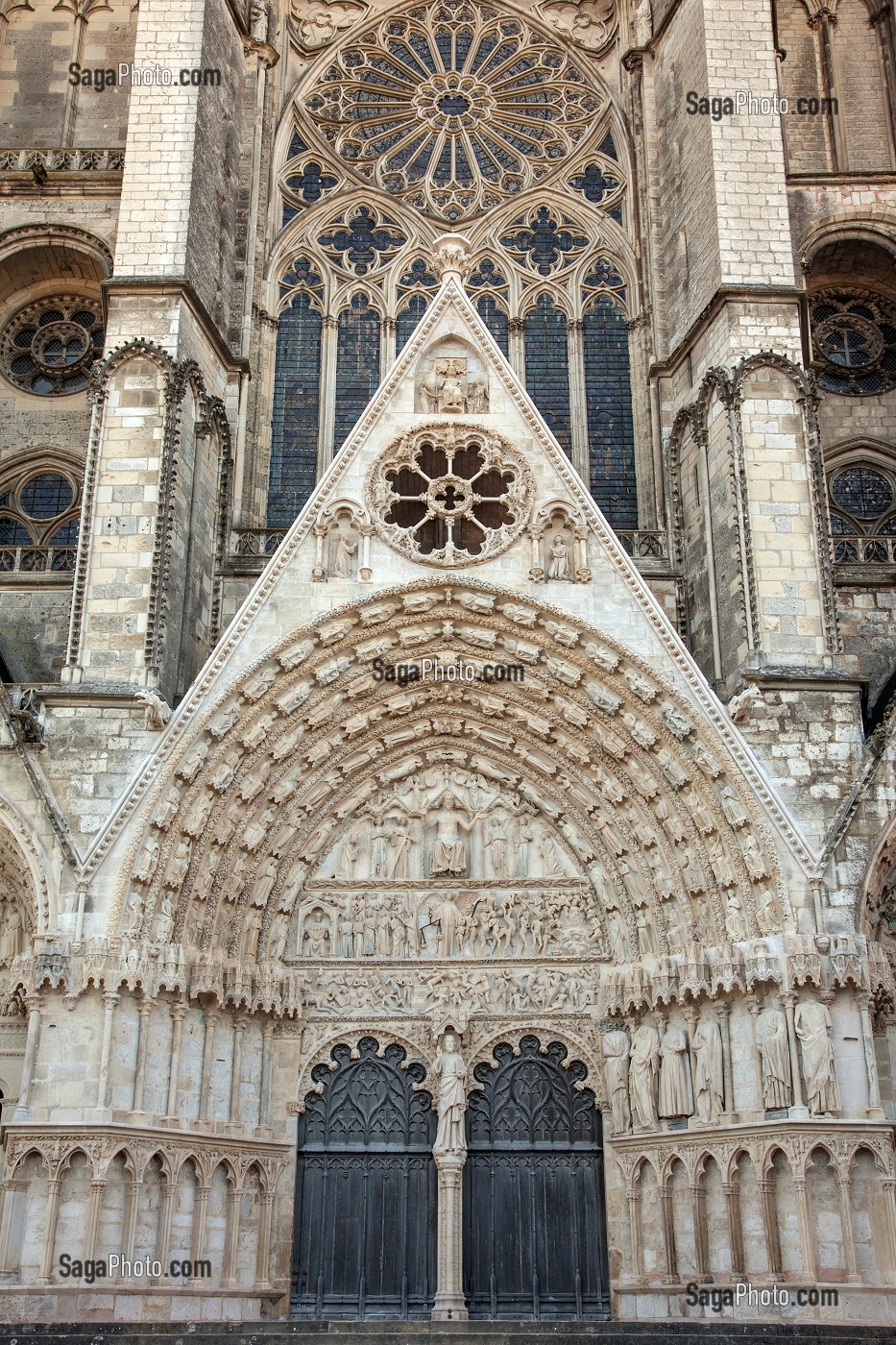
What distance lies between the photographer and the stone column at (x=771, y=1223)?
38.3ft

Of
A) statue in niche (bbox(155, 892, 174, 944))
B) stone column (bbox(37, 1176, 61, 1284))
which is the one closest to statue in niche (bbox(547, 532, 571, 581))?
statue in niche (bbox(155, 892, 174, 944))

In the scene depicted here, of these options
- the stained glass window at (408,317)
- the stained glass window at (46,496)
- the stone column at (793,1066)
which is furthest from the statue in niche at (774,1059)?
the stained glass window at (46,496)

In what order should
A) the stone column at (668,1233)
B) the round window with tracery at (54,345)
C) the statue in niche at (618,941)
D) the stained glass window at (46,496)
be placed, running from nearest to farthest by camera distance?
the stone column at (668,1233)
the statue in niche at (618,941)
the stained glass window at (46,496)
the round window with tracery at (54,345)

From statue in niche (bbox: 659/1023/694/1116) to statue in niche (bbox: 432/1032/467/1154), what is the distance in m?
1.88

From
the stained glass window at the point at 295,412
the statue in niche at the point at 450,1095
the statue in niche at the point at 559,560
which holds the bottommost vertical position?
the statue in niche at the point at 450,1095

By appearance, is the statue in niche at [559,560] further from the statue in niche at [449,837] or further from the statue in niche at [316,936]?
the statue in niche at [316,936]

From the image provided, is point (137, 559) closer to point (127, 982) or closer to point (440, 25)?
point (127, 982)

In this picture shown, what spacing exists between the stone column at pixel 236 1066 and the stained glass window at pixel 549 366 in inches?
303

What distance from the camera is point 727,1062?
12539 mm

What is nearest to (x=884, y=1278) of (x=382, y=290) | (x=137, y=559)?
(x=137, y=559)

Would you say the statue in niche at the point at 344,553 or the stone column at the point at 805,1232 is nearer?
the stone column at the point at 805,1232

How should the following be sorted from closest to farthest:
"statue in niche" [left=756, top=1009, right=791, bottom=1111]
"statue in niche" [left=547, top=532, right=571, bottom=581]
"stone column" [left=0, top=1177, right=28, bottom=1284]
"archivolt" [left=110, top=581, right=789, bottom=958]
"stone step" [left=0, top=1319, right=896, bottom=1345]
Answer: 1. "stone step" [left=0, top=1319, right=896, bottom=1345]
2. "stone column" [left=0, top=1177, right=28, bottom=1284]
3. "statue in niche" [left=756, top=1009, right=791, bottom=1111]
4. "archivolt" [left=110, top=581, right=789, bottom=958]
5. "statue in niche" [left=547, top=532, right=571, bottom=581]

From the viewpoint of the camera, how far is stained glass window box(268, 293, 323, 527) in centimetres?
1694

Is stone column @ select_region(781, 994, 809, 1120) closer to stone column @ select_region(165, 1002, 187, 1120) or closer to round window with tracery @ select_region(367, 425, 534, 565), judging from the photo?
round window with tracery @ select_region(367, 425, 534, 565)
